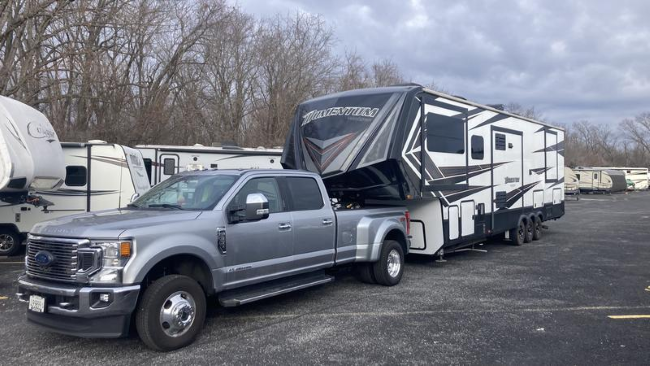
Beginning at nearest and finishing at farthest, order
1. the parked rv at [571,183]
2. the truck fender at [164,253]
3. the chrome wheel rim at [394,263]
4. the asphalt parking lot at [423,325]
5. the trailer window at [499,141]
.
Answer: the truck fender at [164,253] → the asphalt parking lot at [423,325] → the chrome wheel rim at [394,263] → the trailer window at [499,141] → the parked rv at [571,183]

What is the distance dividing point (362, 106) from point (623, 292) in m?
5.17

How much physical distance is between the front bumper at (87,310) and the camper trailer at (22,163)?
16.9 feet

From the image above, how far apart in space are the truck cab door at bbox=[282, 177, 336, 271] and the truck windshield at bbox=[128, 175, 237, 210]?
3.25ft

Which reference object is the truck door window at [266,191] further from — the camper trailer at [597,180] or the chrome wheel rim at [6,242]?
the camper trailer at [597,180]

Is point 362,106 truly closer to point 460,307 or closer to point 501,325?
point 460,307

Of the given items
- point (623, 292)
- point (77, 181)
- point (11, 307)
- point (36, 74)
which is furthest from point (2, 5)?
point (623, 292)

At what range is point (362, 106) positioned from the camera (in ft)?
30.1

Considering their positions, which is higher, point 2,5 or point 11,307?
point 2,5

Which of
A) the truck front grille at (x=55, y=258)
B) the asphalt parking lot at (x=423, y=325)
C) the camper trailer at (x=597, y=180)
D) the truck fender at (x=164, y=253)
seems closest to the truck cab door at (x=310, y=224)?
the asphalt parking lot at (x=423, y=325)

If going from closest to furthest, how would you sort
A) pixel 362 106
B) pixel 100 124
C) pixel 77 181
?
pixel 362 106
pixel 77 181
pixel 100 124

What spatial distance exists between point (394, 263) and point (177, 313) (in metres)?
4.29

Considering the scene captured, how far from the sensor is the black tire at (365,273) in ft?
27.9

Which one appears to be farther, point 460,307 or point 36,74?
point 36,74

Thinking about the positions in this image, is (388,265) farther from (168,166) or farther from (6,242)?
(168,166)
